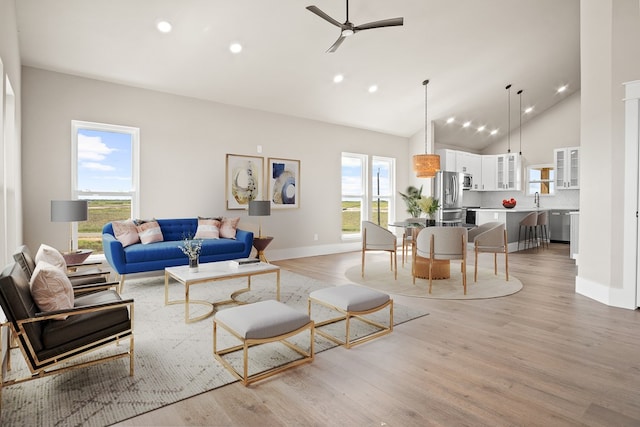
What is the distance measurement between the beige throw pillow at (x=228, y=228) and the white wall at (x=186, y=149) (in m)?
0.54

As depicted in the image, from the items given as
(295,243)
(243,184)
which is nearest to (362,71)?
(243,184)

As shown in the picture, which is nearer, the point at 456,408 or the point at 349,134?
the point at 456,408

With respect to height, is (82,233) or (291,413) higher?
(82,233)

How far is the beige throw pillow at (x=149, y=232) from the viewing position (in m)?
4.95

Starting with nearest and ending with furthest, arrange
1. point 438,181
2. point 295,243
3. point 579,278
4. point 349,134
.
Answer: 1. point 579,278
2. point 295,243
3. point 349,134
4. point 438,181

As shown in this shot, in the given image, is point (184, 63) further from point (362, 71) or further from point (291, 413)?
point (291, 413)

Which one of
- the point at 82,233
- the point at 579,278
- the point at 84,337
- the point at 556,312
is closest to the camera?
the point at 84,337

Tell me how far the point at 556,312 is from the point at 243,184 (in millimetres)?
4919

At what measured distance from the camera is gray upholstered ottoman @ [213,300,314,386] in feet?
7.43

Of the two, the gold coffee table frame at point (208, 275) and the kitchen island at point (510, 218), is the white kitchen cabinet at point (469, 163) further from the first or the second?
the gold coffee table frame at point (208, 275)

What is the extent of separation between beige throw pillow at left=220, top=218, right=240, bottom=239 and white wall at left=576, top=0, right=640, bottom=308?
473 cm

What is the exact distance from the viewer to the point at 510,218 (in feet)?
25.5

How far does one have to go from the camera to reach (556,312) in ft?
12.1

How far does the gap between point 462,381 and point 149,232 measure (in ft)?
14.3
